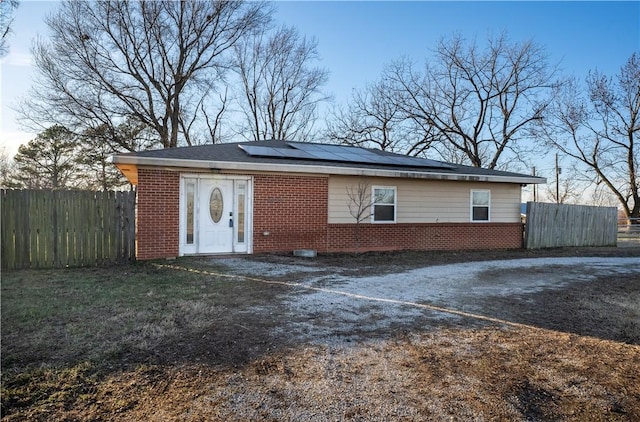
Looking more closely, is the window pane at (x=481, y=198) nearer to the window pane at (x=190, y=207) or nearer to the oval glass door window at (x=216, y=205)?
the oval glass door window at (x=216, y=205)

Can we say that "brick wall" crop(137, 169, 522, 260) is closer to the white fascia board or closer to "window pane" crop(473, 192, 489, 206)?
the white fascia board

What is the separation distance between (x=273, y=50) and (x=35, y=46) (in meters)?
14.8

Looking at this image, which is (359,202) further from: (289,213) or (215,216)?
(215,216)

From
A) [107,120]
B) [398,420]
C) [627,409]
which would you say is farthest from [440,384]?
[107,120]

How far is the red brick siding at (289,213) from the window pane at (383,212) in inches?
70.2

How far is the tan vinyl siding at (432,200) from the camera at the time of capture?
1149 cm

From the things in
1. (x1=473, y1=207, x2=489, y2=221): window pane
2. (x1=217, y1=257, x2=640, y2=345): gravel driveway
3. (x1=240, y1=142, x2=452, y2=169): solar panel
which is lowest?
(x1=217, y1=257, x2=640, y2=345): gravel driveway

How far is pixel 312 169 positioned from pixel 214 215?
291 centimetres

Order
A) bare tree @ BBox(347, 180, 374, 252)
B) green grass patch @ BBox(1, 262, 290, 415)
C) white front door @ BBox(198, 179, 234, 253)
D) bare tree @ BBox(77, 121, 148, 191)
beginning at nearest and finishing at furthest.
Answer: green grass patch @ BBox(1, 262, 290, 415) < white front door @ BBox(198, 179, 234, 253) < bare tree @ BBox(347, 180, 374, 252) < bare tree @ BBox(77, 121, 148, 191)

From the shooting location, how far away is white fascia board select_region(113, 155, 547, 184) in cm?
898

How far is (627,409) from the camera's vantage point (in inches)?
102

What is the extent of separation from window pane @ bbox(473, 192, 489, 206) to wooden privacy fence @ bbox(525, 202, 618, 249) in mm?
1990

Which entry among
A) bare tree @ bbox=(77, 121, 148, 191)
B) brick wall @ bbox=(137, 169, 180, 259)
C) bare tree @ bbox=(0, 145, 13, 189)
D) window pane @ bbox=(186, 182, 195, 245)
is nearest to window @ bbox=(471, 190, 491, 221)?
window pane @ bbox=(186, 182, 195, 245)

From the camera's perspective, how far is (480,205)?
13.6m
